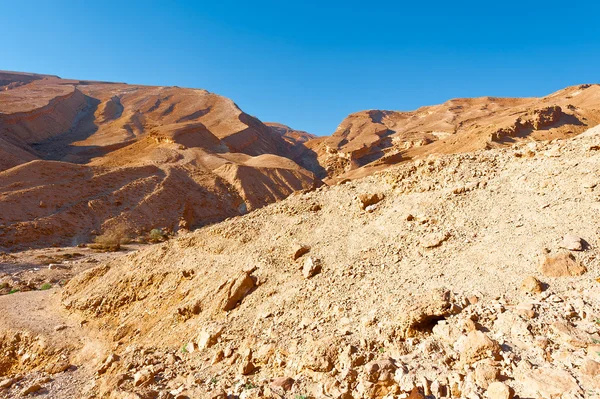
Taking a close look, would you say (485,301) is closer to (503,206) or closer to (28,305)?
(503,206)

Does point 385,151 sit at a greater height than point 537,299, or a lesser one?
greater

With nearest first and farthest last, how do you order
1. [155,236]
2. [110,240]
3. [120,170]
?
[110,240] < [155,236] < [120,170]

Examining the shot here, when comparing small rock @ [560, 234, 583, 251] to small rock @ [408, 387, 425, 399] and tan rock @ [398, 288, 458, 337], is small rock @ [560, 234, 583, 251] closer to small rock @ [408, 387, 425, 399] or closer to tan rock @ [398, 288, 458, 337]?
tan rock @ [398, 288, 458, 337]

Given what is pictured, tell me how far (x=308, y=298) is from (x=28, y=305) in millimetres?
8628

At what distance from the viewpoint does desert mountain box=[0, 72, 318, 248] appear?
21.2m

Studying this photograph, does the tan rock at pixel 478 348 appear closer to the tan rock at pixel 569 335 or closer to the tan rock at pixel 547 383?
the tan rock at pixel 547 383

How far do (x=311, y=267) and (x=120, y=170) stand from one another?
80.9 ft

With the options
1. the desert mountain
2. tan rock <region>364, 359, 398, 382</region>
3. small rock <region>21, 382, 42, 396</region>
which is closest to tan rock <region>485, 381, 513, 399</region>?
tan rock <region>364, 359, 398, 382</region>

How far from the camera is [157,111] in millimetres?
58906

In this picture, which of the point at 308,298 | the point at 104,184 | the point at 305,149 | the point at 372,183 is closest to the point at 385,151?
the point at 305,149

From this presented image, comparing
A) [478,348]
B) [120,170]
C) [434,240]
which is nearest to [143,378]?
[478,348]

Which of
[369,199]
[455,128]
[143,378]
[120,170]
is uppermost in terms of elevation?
[455,128]

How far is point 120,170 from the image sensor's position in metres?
27.0

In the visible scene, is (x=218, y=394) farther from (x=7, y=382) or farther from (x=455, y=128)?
(x=455, y=128)
